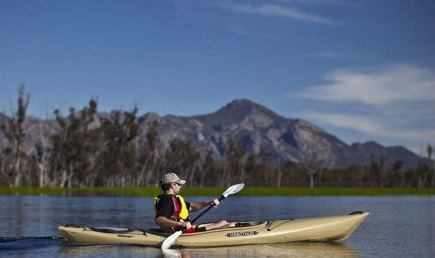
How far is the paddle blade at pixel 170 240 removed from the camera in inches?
542

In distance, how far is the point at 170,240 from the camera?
13.8m

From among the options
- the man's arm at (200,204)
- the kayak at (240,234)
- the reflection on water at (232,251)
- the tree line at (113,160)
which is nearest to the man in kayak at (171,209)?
the kayak at (240,234)

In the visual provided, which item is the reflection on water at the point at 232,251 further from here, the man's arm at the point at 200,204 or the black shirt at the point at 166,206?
the man's arm at the point at 200,204

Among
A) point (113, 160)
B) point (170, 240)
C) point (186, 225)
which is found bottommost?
point (170, 240)

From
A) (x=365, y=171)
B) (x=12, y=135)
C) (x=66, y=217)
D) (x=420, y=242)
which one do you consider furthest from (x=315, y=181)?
(x=420, y=242)

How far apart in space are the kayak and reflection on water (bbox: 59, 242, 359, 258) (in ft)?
0.49

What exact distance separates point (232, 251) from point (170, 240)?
122cm

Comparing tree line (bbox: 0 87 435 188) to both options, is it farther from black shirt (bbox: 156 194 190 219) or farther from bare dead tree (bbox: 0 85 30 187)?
black shirt (bbox: 156 194 190 219)

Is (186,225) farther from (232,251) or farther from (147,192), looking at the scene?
(147,192)

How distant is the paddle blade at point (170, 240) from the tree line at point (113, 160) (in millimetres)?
53116

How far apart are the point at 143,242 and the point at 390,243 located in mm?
4981

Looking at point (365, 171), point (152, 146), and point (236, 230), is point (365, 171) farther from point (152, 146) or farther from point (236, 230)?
point (236, 230)

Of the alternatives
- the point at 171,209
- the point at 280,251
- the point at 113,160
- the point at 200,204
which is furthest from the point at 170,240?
the point at 113,160

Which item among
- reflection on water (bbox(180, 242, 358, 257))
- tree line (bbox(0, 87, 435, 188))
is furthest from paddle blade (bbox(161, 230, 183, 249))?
tree line (bbox(0, 87, 435, 188))
